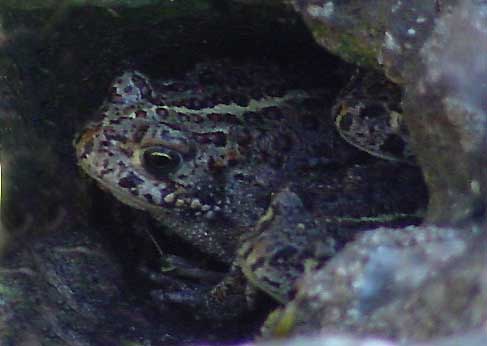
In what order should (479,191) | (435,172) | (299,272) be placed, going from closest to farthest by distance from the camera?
(479,191), (435,172), (299,272)

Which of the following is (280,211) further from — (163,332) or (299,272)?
(163,332)

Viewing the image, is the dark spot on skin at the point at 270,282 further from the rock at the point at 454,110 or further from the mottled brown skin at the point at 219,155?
the rock at the point at 454,110

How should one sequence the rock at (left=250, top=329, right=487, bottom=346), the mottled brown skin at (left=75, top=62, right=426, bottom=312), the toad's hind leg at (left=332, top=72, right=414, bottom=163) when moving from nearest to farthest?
the rock at (left=250, top=329, right=487, bottom=346)
the toad's hind leg at (left=332, top=72, right=414, bottom=163)
the mottled brown skin at (left=75, top=62, right=426, bottom=312)

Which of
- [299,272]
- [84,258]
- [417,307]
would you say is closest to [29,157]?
[84,258]

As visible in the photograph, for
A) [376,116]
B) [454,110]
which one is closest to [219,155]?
[376,116]

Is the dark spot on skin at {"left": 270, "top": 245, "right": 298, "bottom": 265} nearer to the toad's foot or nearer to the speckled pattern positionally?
the toad's foot

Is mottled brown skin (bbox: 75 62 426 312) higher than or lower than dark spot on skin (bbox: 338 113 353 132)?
lower

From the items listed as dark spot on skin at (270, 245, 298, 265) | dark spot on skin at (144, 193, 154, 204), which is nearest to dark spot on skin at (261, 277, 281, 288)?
dark spot on skin at (270, 245, 298, 265)
